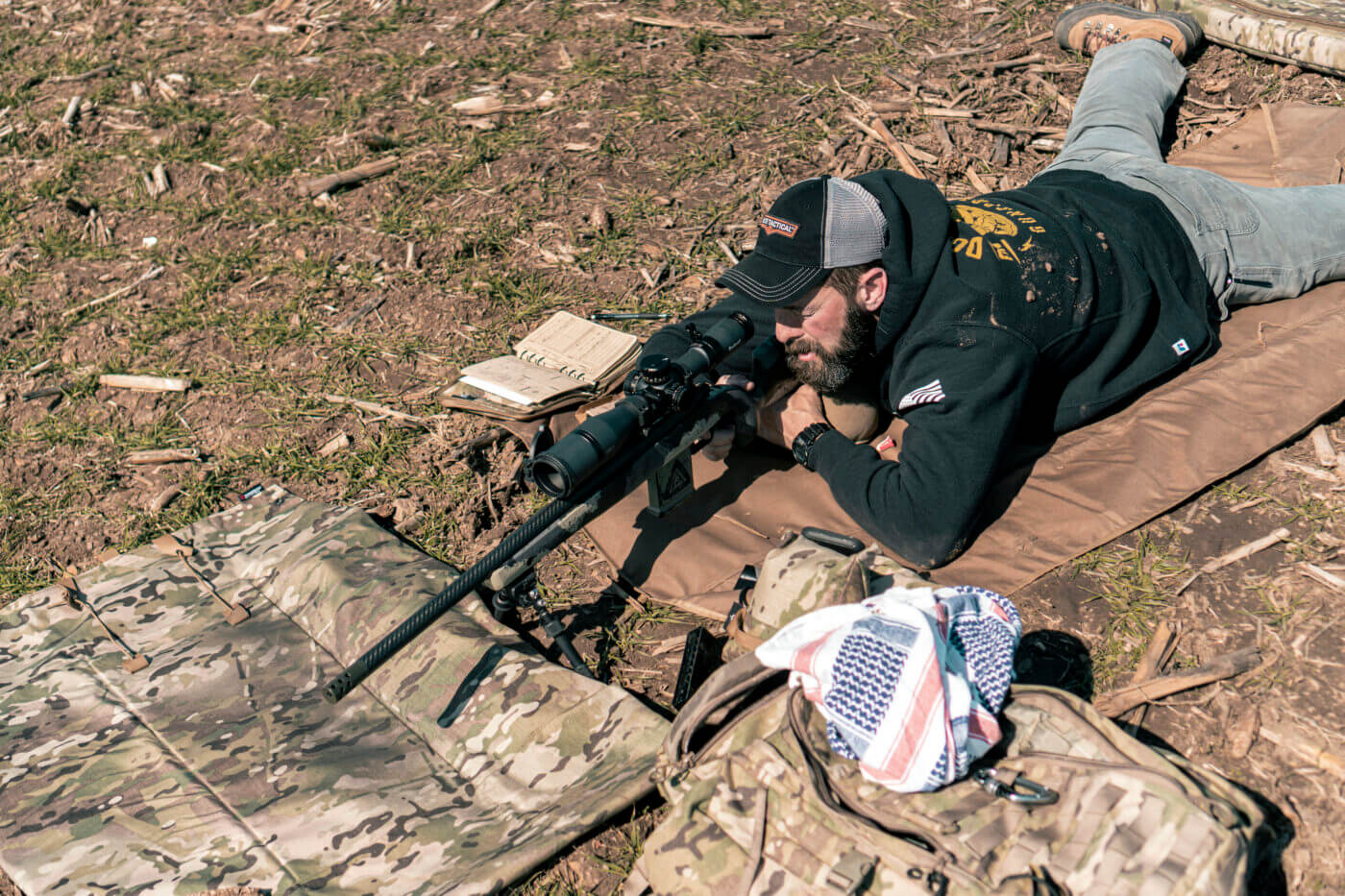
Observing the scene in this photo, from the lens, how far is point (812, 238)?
3982mm

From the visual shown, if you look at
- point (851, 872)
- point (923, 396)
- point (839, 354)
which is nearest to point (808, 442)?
point (839, 354)

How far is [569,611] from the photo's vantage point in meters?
4.38

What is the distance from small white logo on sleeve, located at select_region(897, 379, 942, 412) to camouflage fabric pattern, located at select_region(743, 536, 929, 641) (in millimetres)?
791

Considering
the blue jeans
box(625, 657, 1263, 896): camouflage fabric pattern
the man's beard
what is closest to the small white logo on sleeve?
the man's beard

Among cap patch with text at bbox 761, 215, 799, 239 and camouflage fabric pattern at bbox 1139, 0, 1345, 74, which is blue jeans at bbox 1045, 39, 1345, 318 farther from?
cap patch with text at bbox 761, 215, 799, 239

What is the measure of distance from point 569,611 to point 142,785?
178cm

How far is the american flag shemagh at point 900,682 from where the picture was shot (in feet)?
8.60

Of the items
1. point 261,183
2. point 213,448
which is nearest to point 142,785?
point 213,448

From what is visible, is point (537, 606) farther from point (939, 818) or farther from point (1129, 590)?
point (1129, 590)

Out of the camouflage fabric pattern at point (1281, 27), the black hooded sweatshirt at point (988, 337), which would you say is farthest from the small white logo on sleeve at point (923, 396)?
the camouflage fabric pattern at point (1281, 27)

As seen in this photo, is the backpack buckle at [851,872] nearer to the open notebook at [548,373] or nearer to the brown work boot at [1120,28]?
the open notebook at [548,373]

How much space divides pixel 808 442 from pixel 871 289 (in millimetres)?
781

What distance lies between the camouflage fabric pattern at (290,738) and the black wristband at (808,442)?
1.49 m

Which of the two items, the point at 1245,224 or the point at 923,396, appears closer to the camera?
the point at 923,396
